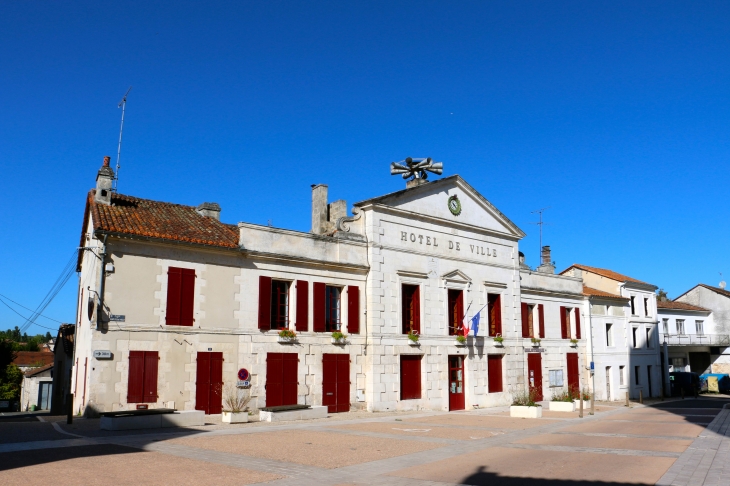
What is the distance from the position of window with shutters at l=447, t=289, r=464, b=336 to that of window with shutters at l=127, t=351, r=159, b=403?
13.6 metres

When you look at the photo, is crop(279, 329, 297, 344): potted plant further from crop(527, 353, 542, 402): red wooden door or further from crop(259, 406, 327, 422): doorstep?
crop(527, 353, 542, 402): red wooden door

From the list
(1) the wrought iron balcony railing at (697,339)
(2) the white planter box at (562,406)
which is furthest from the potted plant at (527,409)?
(1) the wrought iron balcony railing at (697,339)

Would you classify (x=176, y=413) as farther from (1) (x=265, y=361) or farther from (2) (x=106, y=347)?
(1) (x=265, y=361)

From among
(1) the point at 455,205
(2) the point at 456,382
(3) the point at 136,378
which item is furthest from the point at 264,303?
(1) the point at 455,205

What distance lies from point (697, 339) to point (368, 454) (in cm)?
4398

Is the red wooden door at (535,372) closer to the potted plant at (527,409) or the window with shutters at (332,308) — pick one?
→ the potted plant at (527,409)

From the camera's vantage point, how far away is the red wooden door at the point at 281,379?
21.1 meters

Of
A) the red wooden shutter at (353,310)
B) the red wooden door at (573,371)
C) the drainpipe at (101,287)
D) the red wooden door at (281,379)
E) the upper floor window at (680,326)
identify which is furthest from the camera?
the upper floor window at (680,326)

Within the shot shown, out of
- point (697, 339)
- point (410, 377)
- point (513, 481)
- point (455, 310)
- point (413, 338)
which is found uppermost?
point (455, 310)

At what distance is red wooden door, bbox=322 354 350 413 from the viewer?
22.7 meters

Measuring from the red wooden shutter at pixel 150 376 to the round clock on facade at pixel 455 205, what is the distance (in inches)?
600

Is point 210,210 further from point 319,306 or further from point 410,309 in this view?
point 410,309

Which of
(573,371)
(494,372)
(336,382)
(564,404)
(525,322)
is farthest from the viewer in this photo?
(573,371)

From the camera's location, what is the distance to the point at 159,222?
20344 millimetres
